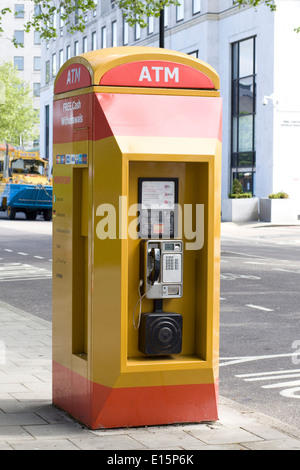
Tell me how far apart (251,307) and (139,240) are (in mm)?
6737

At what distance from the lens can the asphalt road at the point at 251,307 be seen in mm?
7480

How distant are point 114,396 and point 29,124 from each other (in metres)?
70.8

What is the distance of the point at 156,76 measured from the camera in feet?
19.1

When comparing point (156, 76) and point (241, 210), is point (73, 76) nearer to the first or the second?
point (156, 76)

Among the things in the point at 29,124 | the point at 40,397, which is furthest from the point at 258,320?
the point at 29,124

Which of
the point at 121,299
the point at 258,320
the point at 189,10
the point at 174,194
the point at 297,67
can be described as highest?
the point at 189,10

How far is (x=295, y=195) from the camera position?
135 ft

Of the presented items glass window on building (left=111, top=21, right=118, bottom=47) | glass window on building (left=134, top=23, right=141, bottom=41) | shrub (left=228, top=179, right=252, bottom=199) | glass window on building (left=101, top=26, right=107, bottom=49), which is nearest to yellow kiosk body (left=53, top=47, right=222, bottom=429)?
shrub (left=228, top=179, right=252, bottom=199)

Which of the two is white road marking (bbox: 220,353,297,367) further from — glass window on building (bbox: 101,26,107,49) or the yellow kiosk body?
glass window on building (bbox: 101,26,107,49)

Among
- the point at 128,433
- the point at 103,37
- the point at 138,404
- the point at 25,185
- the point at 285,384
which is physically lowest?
the point at 285,384

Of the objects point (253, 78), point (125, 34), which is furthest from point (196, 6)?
point (125, 34)

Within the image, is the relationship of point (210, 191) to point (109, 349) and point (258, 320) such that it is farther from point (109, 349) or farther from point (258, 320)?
point (258, 320)

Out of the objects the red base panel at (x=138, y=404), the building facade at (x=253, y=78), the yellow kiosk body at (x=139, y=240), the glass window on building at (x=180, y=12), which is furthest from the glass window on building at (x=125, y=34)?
the red base panel at (x=138, y=404)

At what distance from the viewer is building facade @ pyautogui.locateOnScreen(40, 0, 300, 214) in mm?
40156
